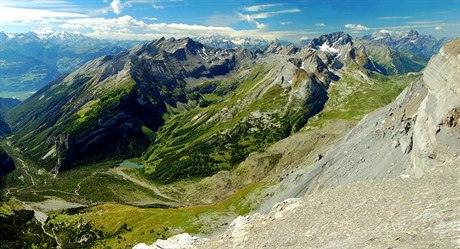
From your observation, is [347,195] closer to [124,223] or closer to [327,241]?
[327,241]

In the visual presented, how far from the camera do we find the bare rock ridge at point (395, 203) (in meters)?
29.5

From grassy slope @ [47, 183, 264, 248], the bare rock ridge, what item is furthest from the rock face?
grassy slope @ [47, 183, 264, 248]

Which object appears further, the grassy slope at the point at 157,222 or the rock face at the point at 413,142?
the grassy slope at the point at 157,222

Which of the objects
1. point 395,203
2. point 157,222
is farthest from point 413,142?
point 157,222

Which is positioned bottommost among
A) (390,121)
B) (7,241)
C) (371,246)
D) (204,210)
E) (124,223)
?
(7,241)

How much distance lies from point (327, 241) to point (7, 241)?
191 metres

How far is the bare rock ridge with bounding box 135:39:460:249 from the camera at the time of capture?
29484 mm

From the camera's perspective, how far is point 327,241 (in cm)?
3341

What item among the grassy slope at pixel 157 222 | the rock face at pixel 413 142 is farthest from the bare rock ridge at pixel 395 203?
the grassy slope at pixel 157 222

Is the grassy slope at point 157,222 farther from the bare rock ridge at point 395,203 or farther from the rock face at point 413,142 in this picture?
the bare rock ridge at point 395,203

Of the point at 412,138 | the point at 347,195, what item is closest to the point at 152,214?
the point at 412,138

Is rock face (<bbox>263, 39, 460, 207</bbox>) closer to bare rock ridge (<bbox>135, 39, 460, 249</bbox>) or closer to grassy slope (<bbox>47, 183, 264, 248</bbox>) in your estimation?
bare rock ridge (<bbox>135, 39, 460, 249</bbox>)

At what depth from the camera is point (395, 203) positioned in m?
37.8

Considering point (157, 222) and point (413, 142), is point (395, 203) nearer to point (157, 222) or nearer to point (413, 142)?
point (413, 142)
